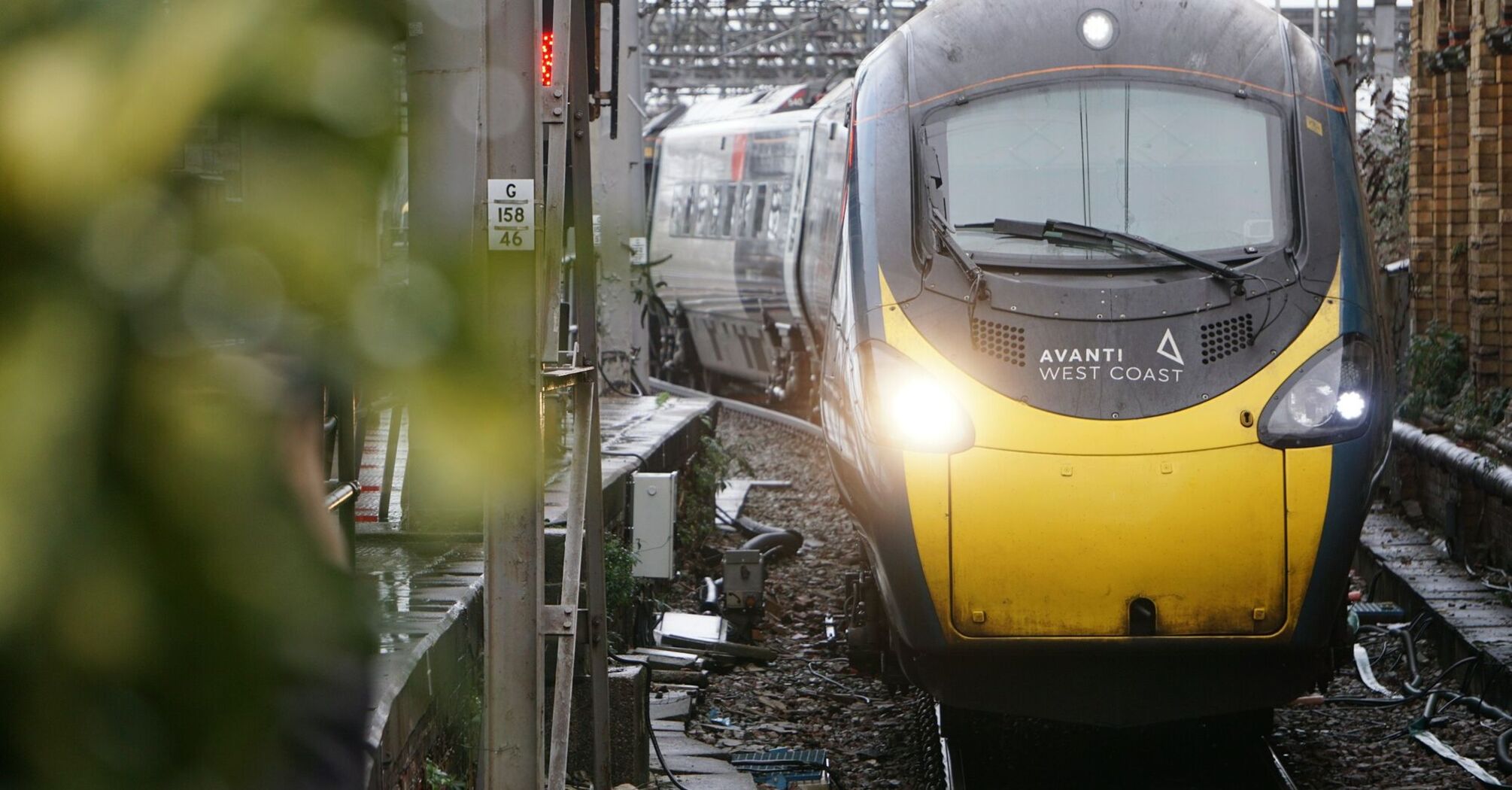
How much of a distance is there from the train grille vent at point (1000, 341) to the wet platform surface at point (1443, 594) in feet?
8.20

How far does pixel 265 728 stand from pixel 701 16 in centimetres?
3778

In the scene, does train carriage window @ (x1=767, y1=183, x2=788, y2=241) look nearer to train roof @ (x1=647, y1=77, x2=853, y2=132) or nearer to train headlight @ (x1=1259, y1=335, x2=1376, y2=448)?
train roof @ (x1=647, y1=77, x2=853, y2=132)

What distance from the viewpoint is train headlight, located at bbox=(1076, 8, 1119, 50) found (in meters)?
6.42

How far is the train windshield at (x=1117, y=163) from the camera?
623 centimetres

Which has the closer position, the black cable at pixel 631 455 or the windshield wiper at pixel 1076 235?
the windshield wiper at pixel 1076 235

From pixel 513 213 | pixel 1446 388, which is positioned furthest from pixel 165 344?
pixel 1446 388

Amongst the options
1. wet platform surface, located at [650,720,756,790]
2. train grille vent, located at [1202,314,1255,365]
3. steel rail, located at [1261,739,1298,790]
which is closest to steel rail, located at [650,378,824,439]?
wet platform surface, located at [650,720,756,790]

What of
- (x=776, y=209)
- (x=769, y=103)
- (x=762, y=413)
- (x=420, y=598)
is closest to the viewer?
(x=420, y=598)

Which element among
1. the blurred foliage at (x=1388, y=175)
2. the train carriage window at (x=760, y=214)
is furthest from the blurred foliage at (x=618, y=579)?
the train carriage window at (x=760, y=214)

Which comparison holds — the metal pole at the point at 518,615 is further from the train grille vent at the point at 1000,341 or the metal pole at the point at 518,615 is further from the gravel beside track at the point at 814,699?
the gravel beside track at the point at 814,699

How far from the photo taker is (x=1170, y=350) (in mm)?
5828

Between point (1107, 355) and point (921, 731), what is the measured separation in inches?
78.7

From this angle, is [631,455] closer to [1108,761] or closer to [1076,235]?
[1108,761]

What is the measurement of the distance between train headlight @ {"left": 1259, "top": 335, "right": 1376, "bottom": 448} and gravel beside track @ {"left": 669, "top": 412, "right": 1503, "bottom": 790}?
50.1 inches
